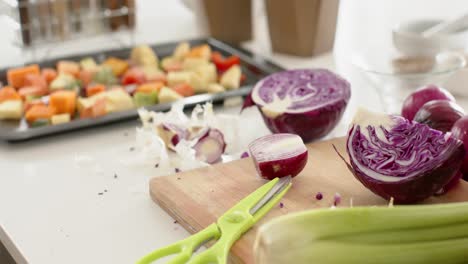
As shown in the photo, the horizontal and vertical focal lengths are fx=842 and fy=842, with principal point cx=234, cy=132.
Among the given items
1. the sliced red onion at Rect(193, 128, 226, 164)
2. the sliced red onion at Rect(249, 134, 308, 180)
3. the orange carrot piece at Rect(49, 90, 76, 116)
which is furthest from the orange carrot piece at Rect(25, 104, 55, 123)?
the sliced red onion at Rect(249, 134, 308, 180)

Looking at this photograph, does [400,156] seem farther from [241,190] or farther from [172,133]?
[172,133]

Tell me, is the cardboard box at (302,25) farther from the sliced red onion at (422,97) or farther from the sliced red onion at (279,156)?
the sliced red onion at (279,156)

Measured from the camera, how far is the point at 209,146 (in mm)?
1512

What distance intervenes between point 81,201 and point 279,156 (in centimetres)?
34

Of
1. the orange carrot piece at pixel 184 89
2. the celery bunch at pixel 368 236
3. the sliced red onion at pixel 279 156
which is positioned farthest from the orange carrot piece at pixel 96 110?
the celery bunch at pixel 368 236

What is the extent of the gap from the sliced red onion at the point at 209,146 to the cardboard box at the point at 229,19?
76cm

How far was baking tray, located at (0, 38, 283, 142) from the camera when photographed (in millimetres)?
1636

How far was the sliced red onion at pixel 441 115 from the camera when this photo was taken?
1385mm

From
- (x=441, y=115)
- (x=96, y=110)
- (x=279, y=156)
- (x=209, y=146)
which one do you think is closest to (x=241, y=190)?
(x=279, y=156)

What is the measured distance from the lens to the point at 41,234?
4.21ft

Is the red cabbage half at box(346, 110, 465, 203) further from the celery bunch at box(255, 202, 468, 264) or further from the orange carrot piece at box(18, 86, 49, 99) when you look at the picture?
the orange carrot piece at box(18, 86, 49, 99)

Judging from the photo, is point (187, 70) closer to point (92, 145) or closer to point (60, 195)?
point (92, 145)

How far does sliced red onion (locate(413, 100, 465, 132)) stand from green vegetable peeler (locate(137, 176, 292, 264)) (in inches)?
10.5

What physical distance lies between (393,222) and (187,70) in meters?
1.05
